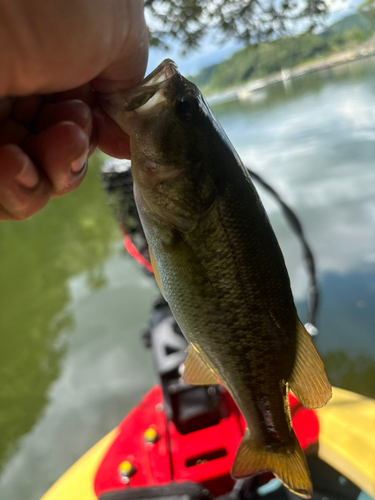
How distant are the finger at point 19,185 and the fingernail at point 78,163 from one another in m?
0.08

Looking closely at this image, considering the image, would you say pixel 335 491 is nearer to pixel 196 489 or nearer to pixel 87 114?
pixel 196 489

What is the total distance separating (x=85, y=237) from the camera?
870 cm

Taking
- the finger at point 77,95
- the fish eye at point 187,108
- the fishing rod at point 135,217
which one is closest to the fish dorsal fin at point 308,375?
the fish eye at point 187,108

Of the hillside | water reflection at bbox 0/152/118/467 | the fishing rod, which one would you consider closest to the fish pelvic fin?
the fishing rod

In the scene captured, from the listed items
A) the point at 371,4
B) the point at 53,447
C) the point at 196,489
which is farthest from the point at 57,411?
the point at 371,4

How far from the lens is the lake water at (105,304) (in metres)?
3.53

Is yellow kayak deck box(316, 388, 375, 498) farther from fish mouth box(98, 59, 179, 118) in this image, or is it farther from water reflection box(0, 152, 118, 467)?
water reflection box(0, 152, 118, 467)

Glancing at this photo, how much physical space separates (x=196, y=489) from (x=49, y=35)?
177 centimetres

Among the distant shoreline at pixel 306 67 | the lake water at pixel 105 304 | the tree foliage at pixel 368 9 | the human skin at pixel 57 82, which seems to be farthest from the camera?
the distant shoreline at pixel 306 67

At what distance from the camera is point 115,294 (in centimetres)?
573

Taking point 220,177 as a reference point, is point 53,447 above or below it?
below

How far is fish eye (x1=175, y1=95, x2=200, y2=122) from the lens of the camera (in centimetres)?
92

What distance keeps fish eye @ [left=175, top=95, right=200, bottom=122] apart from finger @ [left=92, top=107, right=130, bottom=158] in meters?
0.25

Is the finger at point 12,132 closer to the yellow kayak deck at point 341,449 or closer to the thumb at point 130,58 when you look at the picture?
the thumb at point 130,58
